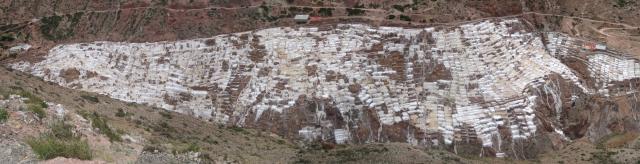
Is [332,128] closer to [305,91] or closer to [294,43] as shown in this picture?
[305,91]

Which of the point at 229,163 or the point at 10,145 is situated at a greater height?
the point at 10,145

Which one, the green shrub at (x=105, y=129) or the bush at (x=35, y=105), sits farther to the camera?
the green shrub at (x=105, y=129)

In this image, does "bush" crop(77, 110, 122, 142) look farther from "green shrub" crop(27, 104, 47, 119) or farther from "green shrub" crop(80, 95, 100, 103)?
"green shrub" crop(80, 95, 100, 103)

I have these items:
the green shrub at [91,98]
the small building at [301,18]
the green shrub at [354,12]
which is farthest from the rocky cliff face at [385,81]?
the green shrub at [91,98]

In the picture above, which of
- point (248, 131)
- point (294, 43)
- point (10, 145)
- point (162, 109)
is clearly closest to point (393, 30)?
point (294, 43)

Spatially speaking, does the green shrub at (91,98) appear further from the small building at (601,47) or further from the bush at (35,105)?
the small building at (601,47)

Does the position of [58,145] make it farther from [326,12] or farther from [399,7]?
[399,7]

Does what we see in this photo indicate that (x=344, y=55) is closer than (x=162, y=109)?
No

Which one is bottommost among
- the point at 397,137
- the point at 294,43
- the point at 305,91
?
the point at 397,137
